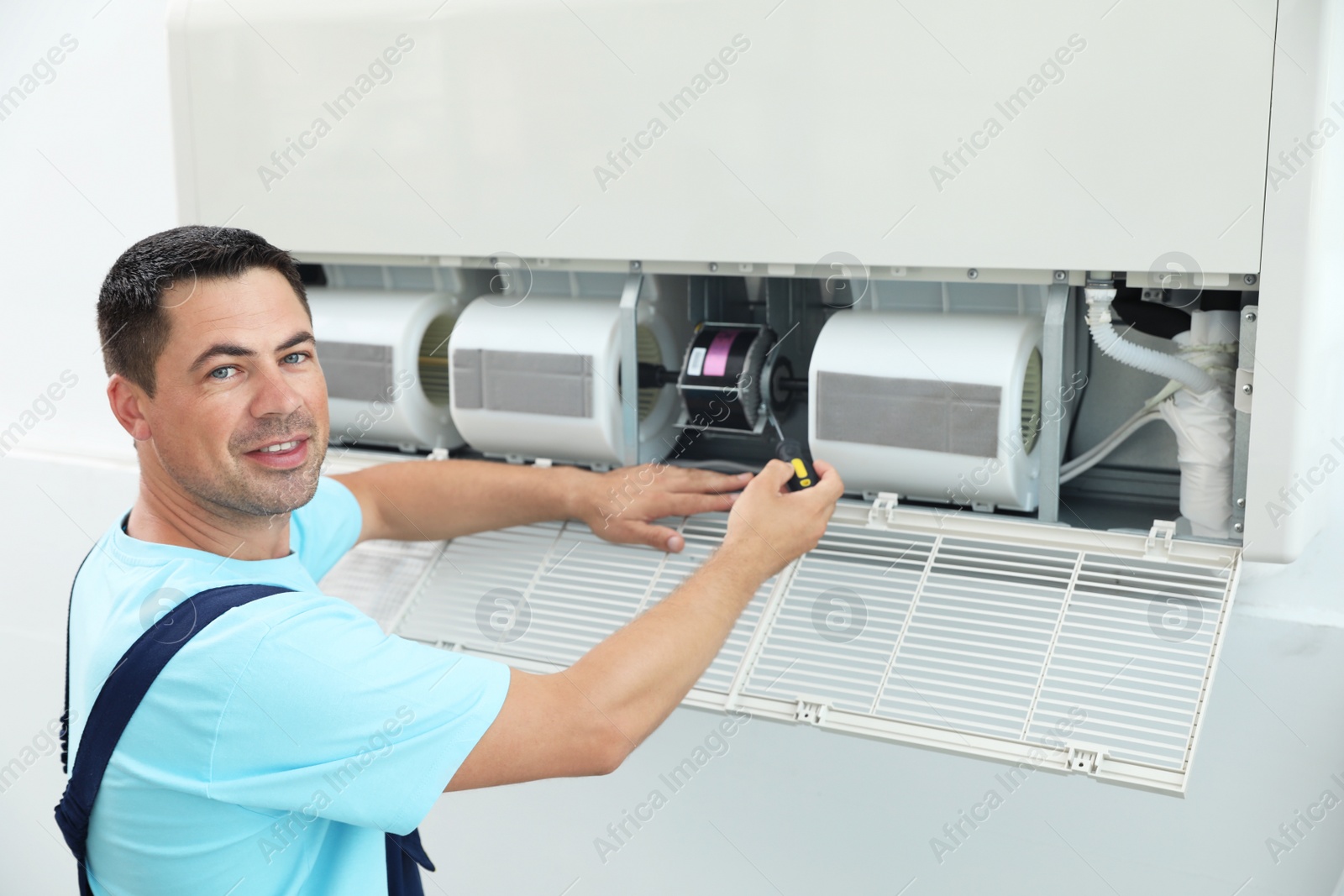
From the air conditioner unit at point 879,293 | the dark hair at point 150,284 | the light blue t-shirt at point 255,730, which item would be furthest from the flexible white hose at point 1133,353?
the dark hair at point 150,284

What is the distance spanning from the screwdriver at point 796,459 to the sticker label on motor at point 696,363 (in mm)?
109

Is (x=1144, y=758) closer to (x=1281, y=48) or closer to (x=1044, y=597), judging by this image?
(x=1044, y=597)

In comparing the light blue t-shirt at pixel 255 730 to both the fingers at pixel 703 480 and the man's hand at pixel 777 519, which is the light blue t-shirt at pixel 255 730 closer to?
the man's hand at pixel 777 519

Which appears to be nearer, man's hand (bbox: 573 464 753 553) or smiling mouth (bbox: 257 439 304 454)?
smiling mouth (bbox: 257 439 304 454)

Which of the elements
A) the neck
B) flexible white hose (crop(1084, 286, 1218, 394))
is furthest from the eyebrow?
flexible white hose (crop(1084, 286, 1218, 394))

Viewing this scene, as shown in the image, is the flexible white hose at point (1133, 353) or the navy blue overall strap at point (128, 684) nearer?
the navy blue overall strap at point (128, 684)

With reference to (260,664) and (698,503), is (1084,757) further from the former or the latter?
(260,664)

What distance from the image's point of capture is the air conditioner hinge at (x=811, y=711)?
44.5 inches

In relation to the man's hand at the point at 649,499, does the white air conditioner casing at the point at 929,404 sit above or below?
above

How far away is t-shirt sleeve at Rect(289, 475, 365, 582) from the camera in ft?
4.29

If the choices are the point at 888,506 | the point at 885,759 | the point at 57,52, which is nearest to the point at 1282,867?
the point at 885,759

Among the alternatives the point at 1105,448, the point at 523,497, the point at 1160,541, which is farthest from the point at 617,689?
the point at 1105,448

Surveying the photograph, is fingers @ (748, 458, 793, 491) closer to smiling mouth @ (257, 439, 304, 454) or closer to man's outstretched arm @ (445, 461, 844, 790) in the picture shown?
man's outstretched arm @ (445, 461, 844, 790)

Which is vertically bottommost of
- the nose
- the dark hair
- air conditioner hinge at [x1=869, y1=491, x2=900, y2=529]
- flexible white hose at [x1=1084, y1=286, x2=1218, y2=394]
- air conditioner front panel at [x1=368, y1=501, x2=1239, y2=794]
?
air conditioner front panel at [x1=368, y1=501, x2=1239, y2=794]
